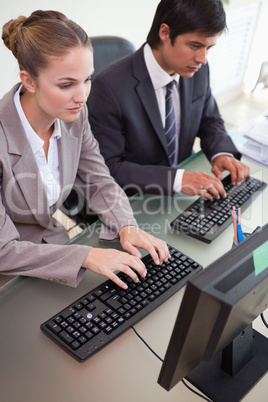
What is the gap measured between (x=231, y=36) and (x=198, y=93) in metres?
2.12

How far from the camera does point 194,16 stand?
1368 millimetres

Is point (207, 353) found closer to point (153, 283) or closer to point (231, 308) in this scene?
point (231, 308)

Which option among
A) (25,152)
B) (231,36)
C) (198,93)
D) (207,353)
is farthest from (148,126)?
(231,36)

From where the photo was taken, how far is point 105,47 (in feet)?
5.99

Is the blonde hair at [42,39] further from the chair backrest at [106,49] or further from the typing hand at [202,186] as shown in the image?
the chair backrest at [106,49]

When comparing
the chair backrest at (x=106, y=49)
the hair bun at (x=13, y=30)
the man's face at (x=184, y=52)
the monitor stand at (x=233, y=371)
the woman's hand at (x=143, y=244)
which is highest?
the hair bun at (x=13, y=30)

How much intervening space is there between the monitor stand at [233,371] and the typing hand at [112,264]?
0.27 m

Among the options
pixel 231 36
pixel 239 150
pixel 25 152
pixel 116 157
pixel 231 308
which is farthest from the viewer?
pixel 231 36

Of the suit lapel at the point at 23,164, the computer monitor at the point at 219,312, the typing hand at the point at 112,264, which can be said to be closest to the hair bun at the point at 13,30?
the suit lapel at the point at 23,164

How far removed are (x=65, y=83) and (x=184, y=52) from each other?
580mm

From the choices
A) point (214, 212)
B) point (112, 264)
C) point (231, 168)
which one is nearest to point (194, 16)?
point (231, 168)

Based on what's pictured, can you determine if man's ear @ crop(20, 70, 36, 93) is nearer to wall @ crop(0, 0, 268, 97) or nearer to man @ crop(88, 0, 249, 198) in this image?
man @ crop(88, 0, 249, 198)

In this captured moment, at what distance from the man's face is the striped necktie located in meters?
0.09

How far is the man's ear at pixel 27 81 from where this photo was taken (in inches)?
41.8
